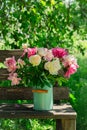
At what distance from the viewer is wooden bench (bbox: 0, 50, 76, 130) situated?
3.32m

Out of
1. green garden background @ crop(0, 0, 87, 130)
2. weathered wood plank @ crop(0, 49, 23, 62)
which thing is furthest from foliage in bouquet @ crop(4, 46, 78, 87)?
green garden background @ crop(0, 0, 87, 130)

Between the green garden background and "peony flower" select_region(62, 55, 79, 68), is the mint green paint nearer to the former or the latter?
"peony flower" select_region(62, 55, 79, 68)

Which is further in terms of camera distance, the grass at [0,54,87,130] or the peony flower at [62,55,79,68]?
the grass at [0,54,87,130]

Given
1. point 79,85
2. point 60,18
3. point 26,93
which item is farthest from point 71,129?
point 79,85

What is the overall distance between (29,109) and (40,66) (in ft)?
1.22

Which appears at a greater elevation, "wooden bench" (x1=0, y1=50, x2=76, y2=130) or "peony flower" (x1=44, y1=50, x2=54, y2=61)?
"peony flower" (x1=44, y1=50, x2=54, y2=61)

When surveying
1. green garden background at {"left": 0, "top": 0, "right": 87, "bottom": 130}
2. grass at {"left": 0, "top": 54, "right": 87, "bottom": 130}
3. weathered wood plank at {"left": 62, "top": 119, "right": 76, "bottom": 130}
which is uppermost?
green garden background at {"left": 0, "top": 0, "right": 87, "bottom": 130}

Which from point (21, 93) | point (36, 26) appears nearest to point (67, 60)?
point (21, 93)

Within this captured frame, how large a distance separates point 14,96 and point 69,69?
78 centimetres

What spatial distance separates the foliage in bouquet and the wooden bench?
9.1 inches

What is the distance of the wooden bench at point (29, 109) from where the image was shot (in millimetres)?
3322

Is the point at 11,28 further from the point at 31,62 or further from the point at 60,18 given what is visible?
the point at 31,62

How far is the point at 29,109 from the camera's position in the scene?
3539 millimetres

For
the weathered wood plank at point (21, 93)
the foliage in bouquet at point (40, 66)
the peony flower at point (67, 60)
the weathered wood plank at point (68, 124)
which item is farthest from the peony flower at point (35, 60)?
the weathered wood plank at point (21, 93)
